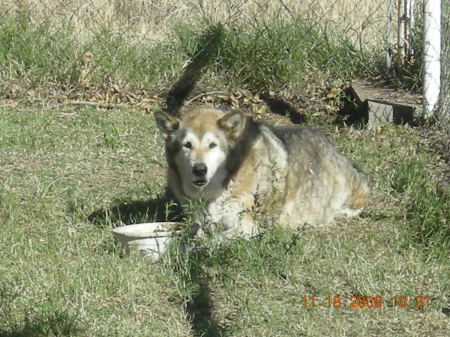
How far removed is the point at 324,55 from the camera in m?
10.3

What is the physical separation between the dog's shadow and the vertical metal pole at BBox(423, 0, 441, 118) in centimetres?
282

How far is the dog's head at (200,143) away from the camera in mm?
6695

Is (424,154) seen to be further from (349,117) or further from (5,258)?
(5,258)

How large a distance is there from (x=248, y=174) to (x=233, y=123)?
17.3 inches

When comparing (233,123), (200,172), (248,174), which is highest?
(233,123)

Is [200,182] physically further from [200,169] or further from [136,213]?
[136,213]

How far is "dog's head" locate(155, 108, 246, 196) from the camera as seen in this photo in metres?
6.70

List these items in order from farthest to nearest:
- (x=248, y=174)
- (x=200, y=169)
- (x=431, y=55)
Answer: (x=431, y=55), (x=248, y=174), (x=200, y=169)

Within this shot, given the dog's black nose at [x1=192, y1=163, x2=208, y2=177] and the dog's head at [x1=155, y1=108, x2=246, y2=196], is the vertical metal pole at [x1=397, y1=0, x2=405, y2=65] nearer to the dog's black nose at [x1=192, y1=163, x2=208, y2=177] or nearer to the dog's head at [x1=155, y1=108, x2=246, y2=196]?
the dog's head at [x1=155, y1=108, x2=246, y2=196]

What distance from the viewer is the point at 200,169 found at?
6.61m

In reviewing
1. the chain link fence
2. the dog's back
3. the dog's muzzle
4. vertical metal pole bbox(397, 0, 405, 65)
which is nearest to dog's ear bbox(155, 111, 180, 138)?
the dog's muzzle
